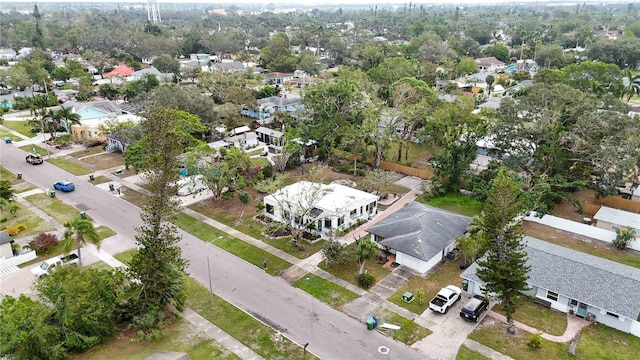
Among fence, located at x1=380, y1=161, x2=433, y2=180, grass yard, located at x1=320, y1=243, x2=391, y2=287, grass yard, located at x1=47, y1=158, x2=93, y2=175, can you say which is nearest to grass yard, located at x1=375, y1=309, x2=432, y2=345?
grass yard, located at x1=320, y1=243, x2=391, y2=287

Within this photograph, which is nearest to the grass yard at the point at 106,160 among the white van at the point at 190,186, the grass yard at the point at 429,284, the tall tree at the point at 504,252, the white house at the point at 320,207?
the white van at the point at 190,186

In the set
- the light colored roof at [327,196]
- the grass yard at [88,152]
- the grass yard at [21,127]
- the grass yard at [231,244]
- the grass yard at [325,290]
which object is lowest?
the grass yard at [231,244]

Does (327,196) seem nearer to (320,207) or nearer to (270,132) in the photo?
(320,207)

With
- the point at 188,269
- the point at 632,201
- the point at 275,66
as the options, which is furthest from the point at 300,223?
the point at 275,66

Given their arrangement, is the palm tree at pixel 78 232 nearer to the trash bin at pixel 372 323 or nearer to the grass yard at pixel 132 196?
the grass yard at pixel 132 196

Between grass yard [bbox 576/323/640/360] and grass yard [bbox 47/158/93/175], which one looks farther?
grass yard [bbox 47/158/93/175]

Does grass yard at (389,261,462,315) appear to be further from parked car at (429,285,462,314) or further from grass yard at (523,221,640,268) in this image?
grass yard at (523,221,640,268)

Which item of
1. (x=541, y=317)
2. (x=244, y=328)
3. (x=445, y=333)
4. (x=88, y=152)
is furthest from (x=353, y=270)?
(x=88, y=152)
